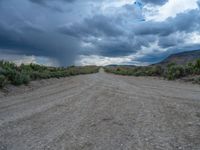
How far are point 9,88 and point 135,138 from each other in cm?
1280

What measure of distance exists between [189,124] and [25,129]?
4.24m

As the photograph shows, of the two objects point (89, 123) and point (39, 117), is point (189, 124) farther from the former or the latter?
point (39, 117)

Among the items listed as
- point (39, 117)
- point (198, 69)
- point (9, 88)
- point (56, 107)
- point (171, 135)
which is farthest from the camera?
point (198, 69)

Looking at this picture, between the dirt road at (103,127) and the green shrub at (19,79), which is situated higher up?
the green shrub at (19,79)

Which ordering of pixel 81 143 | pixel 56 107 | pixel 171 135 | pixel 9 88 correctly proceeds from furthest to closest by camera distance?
pixel 9 88
pixel 56 107
pixel 171 135
pixel 81 143

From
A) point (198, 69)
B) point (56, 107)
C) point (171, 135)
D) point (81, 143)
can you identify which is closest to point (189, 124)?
point (171, 135)

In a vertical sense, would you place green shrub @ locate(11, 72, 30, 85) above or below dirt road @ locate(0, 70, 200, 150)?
above

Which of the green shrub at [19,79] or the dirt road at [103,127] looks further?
the green shrub at [19,79]

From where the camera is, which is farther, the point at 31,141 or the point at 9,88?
the point at 9,88

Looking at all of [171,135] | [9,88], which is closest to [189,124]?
[171,135]

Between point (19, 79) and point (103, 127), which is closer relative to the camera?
point (103, 127)

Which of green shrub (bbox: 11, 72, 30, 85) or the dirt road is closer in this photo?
the dirt road

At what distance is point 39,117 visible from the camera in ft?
25.6

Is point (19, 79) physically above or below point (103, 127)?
above
